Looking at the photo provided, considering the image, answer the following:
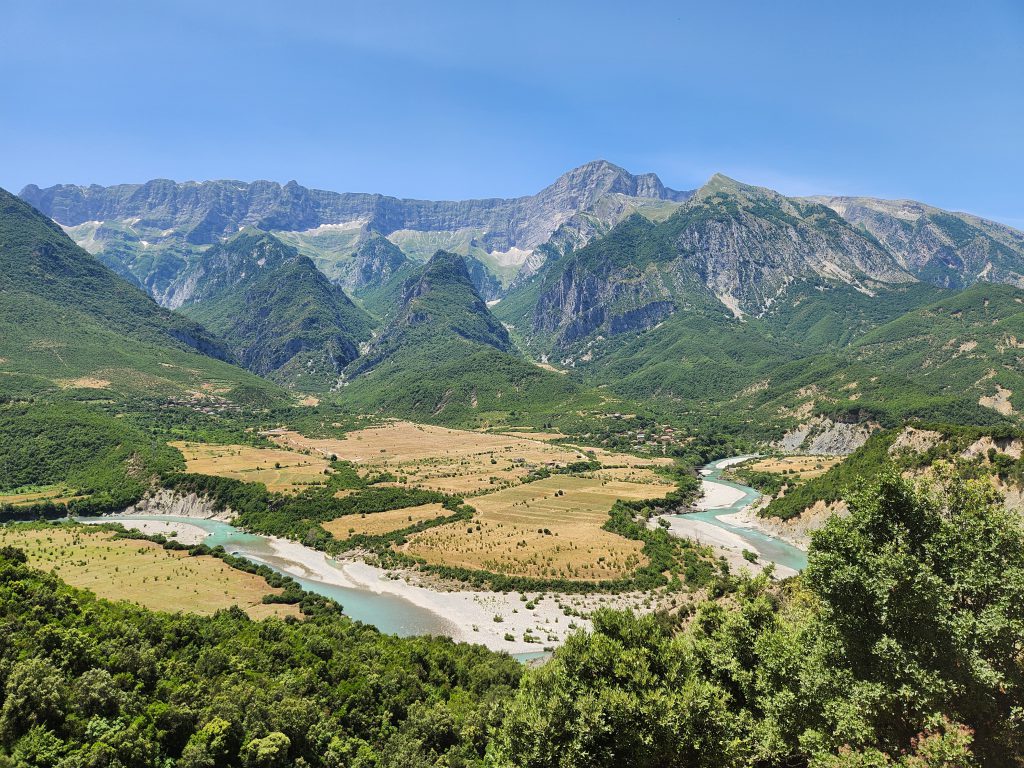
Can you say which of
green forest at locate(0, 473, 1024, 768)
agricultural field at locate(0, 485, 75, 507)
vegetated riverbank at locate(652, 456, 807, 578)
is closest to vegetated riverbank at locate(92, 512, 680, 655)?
green forest at locate(0, 473, 1024, 768)

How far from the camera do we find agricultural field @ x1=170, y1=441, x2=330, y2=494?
13900 cm

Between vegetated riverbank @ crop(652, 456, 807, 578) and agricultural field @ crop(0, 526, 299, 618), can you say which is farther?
vegetated riverbank @ crop(652, 456, 807, 578)

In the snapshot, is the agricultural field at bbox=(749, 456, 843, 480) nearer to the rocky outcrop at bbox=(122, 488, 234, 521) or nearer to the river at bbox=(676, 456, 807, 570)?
the river at bbox=(676, 456, 807, 570)

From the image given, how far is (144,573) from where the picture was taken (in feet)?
257

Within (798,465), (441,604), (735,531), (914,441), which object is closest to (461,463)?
(735,531)

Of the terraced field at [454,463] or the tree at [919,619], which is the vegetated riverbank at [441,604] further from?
the terraced field at [454,463]

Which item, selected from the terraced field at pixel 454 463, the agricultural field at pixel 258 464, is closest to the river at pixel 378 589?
the agricultural field at pixel 258 464

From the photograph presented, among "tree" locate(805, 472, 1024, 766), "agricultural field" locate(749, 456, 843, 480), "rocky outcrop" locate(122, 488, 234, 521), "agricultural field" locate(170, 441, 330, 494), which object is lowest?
"rocky outcrop" locate(122, 488, 234, 521)

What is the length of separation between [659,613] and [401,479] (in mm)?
94494

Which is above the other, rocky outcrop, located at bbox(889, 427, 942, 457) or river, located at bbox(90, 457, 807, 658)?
rocky outcrop, located at bbox(889, 427, 942, 457)

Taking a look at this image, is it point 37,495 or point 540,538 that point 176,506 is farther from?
point 540,538

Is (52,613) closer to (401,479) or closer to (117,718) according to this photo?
(117,718)

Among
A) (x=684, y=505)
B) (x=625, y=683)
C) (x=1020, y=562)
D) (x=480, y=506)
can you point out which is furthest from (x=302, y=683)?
(x=684, y=505)

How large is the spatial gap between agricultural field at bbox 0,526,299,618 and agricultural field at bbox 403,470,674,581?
28.6m
